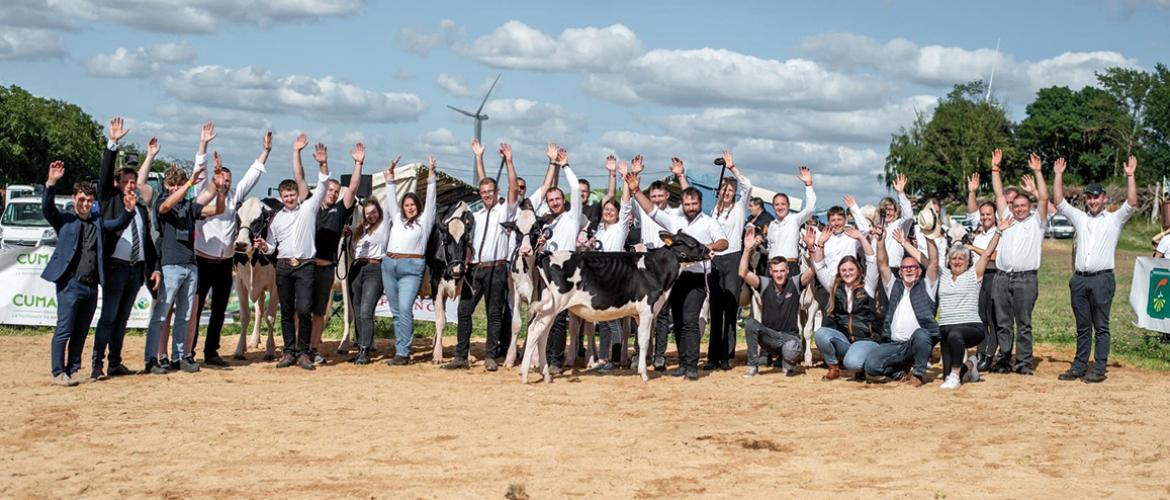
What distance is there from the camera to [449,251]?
41.1 ft

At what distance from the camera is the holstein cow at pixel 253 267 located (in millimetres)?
13055

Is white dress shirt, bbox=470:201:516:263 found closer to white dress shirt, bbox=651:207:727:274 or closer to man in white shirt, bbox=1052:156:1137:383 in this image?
Answer: white dress shirt, bbox=651:207:727:274

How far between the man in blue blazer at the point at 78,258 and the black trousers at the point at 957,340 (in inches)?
330

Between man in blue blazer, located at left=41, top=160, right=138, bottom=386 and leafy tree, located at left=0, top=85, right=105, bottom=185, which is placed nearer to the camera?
man in blue blazer, located at left=41, top=160, right=138, bottom=386

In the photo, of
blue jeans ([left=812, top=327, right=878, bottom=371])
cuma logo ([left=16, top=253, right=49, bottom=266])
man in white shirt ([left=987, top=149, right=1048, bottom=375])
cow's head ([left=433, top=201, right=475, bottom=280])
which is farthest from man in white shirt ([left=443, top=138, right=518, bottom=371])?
cuma logo ([left=16, top=253, right=49, bottom=266])

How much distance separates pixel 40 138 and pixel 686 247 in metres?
57.8

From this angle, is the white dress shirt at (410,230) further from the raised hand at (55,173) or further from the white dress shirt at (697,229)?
the raised hand at (55,173)

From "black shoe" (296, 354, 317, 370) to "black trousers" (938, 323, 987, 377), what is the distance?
6945 mm

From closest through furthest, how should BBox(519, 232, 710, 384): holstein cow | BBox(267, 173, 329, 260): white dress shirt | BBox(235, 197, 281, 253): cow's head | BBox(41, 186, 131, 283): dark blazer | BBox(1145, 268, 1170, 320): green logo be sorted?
BBox(41, 186, 131, 283): dark blazer, BBox(519, 232, 710, 384): holstein cow, BBox(267, 173, 329, 260): white dress shirt, BBox(235, 197, 281, 253): cow's head, BBox(1145, 268, 1170, 320): green logo

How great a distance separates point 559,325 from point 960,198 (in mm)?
55632

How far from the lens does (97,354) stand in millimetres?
11203

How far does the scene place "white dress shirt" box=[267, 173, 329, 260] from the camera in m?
12.2

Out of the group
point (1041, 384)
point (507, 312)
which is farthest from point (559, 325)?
→ point (1041, 384)

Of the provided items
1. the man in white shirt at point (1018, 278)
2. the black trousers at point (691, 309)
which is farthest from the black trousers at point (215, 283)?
the man in white shirt at point (1018, 278)
